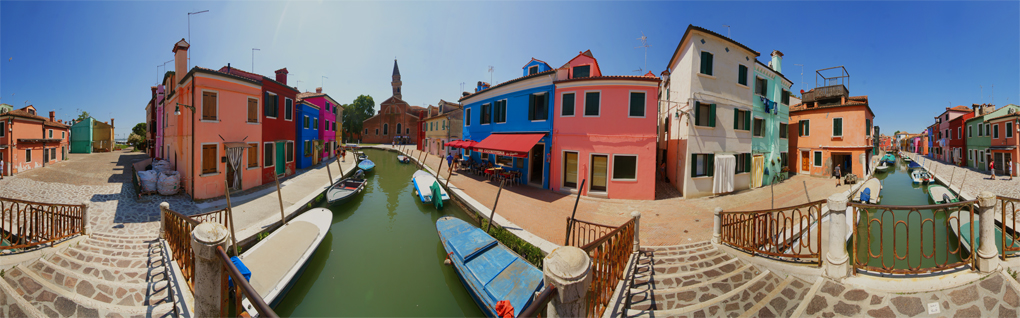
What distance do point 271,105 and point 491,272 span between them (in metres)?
15.9

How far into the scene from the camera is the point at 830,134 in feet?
69.4

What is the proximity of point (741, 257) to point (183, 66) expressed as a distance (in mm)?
21000

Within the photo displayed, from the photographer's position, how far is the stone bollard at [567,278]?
8.18 ft

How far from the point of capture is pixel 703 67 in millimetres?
13578

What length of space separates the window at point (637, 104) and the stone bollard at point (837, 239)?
29.7 feet

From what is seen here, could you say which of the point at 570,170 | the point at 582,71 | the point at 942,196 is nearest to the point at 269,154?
the point at 570,170

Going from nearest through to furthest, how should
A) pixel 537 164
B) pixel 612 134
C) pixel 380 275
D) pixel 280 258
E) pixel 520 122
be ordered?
1. pixel 280 258
2. pixel 380 275
3. pixel 612 134
4. pixel 520 122
5. pixel 537 164

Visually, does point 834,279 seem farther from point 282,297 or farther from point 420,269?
point 282,297

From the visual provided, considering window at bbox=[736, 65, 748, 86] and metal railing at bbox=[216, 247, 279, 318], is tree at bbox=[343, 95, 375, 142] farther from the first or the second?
metal railing at bbox=[216, 247, 279, 318]

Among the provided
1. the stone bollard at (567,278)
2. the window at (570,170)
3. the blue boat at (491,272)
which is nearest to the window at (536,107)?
the window at (570,170)

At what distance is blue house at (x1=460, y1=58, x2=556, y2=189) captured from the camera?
14836 millimetres

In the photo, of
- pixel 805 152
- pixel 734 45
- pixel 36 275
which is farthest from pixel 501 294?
pixel 805 152

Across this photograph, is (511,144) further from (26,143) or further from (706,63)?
(26,143)

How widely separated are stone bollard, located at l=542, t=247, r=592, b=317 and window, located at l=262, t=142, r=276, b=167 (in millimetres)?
17455
